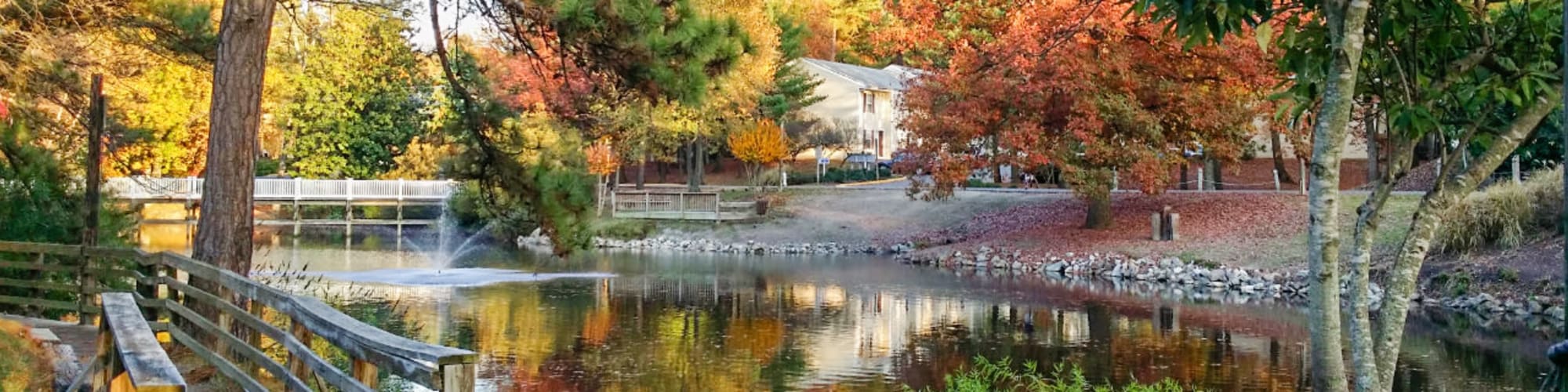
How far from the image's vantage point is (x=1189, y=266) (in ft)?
89.1

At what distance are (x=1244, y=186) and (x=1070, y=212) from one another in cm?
763

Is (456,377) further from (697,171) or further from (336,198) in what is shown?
(336,198)

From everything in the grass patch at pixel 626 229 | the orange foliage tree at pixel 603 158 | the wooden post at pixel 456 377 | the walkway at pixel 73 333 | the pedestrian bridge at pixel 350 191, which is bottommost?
the walkway at pixel 73 333

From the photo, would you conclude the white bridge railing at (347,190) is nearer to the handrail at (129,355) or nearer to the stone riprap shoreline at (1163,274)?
the stone riprap shoreline at (1163,274)

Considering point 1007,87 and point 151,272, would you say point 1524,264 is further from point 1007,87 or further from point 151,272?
point 151,272

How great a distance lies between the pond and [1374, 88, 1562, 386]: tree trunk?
608 centimetres

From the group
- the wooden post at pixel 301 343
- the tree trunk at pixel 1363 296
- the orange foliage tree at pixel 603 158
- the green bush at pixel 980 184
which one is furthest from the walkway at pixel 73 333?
the green bush at pixel 980 184

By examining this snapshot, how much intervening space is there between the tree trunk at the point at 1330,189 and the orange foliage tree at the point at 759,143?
37291mm

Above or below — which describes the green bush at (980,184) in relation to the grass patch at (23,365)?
above

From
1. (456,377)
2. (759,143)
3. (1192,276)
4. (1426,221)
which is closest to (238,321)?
(456,377)

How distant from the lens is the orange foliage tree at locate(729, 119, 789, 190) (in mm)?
45219

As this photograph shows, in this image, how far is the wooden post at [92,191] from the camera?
1322cm

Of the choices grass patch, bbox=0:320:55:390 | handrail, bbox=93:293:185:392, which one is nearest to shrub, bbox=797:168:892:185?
grass patch, bbox=0:320:55:390

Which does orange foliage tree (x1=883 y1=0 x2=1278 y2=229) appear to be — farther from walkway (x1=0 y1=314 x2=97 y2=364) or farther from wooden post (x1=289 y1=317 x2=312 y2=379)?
wooden post (x1=289 y1=317 x2=312 y2=379)
